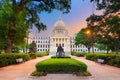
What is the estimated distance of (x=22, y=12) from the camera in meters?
33.5

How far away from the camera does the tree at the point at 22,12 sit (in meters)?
32.8

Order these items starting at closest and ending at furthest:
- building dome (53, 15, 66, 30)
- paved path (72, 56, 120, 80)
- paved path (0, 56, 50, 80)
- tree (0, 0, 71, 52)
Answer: paved path (72, 56, 120, 80), paved path (0, 56, 50, 80), tree (0, 0, 71, 52), building dome (53, 15, 66, 30)

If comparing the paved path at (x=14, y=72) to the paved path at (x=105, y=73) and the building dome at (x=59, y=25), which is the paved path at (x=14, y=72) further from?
the building dome at (x=59, y=25)

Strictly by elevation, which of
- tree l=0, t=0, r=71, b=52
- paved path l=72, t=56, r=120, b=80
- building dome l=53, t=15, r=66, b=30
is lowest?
paved path l=72, t=56, r=120, b=80

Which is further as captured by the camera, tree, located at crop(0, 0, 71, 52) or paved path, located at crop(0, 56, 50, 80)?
tree, located at crop(0, 0, 71, 52)

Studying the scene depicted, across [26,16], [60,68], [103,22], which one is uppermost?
[26,16]

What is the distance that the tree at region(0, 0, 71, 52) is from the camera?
3283cm

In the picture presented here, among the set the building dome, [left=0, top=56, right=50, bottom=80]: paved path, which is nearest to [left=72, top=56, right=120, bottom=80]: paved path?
[left=0, top=56, right=50, bottom=80]: paved path

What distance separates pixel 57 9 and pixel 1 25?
7284 millimetres

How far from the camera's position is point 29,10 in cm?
3603

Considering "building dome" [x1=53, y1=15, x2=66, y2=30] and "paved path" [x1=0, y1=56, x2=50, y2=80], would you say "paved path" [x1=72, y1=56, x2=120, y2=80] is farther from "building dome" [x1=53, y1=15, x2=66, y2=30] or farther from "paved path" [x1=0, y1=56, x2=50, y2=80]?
"building dome" [x1=53, y1=15, x2=66, y2=30]

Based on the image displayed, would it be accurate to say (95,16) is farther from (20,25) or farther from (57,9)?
(20,25)

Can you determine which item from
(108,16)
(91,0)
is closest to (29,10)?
(108,16)

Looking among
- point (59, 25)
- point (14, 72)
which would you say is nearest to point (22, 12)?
point (14, 72)
